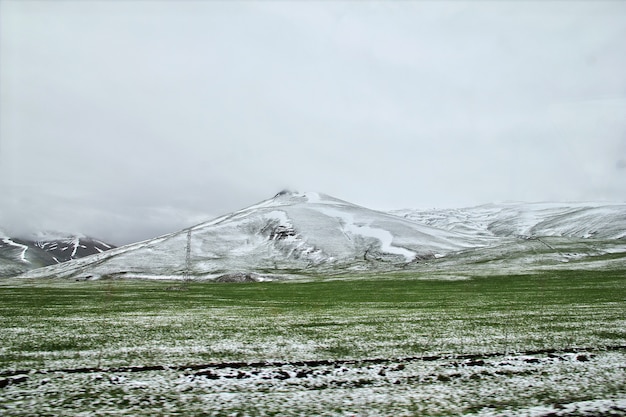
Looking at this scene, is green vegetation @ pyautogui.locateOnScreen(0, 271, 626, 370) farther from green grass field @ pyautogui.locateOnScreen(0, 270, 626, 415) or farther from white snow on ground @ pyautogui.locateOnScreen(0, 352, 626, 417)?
white snow on ground @ pyautogui.locateOnScreen(0, 352, 626, 417)

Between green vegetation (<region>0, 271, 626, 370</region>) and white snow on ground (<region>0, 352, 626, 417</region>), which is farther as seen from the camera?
green vegetation (<region>0, 271, 626, 370</region>)

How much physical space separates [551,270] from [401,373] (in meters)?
108

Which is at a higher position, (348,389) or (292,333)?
(348,389)

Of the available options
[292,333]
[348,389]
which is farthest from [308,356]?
[292,333]

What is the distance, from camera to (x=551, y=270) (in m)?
115

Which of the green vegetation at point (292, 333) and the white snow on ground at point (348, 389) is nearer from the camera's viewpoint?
the white snow on ground at point (348, 389)

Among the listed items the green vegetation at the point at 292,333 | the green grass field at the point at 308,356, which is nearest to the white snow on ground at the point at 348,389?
the green grass field at the point at 308,356

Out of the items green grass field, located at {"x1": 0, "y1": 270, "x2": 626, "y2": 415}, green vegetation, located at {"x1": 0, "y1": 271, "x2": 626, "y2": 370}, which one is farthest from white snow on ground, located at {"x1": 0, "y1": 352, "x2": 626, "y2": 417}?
green vegetation, located at {"x1": 0, "y1": 271, "x2": 626, "y2": 370}

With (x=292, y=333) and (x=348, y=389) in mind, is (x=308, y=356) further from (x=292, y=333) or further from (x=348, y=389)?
(x=292, y=333)

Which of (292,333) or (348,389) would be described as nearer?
(348,389)

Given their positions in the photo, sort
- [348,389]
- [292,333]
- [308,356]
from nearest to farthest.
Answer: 1. [348,389]
2. [308,356]
3. [292,333]

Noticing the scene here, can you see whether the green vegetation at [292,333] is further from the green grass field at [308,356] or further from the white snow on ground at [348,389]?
the white snow on ground at [348,389]

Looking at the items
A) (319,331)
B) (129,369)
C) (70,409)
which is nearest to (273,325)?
(319,331)

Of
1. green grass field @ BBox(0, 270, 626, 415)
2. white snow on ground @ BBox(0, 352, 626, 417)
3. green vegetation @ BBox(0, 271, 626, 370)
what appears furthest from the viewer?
green vegetation @ BBox(0, 271, 626, 370)
